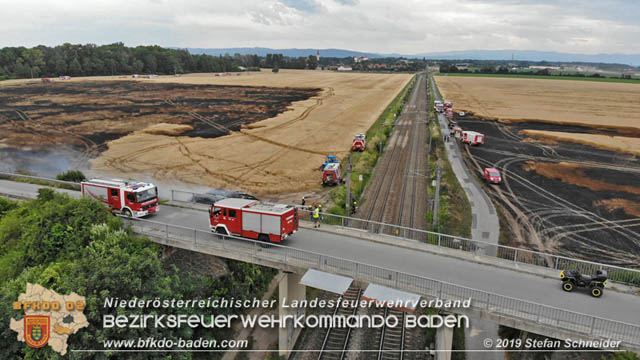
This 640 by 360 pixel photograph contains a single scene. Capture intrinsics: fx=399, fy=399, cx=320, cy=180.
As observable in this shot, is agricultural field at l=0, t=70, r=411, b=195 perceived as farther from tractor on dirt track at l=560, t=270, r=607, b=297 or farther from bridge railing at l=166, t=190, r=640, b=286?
tractor on dirt track at l=560, t=270, r=607, b=297

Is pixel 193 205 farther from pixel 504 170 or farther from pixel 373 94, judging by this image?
pixel 373 94

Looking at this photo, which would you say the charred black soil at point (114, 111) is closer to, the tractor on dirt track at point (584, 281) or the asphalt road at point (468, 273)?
the asphalt road at point (468, 273)

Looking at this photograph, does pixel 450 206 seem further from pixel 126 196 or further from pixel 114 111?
pixel 114 111

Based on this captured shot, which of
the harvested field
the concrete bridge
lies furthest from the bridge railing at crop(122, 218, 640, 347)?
the harvested field

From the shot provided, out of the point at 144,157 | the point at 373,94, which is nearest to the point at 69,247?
the point at 144,157

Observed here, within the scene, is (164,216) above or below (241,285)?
above

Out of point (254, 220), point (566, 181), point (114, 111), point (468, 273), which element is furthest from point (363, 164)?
point (114, 111)
